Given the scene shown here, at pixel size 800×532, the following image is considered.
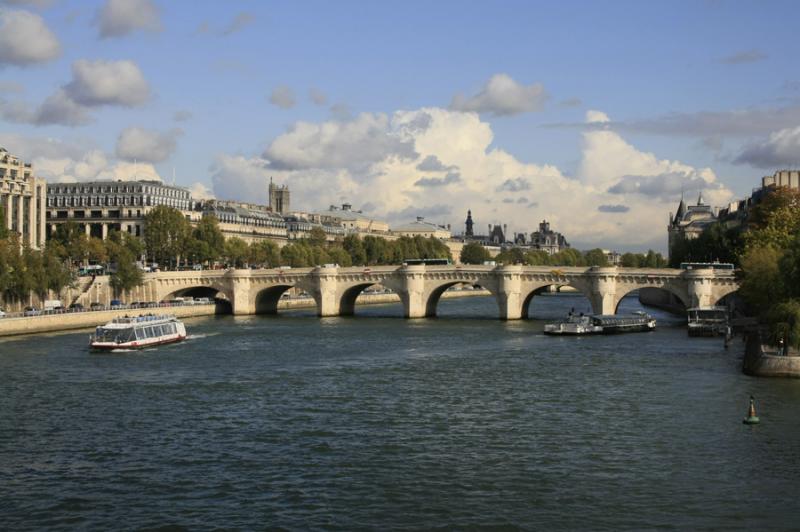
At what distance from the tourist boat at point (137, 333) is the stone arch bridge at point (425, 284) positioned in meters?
29.3

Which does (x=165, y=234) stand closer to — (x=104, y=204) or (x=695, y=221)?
(x=104, y=204)

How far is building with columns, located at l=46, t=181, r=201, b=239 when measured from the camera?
142250 mm

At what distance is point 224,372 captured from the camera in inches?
2072

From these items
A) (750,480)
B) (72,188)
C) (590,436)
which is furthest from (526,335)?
(72,188)

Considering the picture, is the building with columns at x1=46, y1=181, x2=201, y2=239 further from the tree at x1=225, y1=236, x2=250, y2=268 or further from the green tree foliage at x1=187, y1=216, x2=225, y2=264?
the green tree foliage at x1=187, y1=216, x2=225, y2=264

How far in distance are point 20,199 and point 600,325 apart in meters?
64.8

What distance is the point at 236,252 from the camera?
437ft

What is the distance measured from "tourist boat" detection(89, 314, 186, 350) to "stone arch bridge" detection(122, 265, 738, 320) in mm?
29280

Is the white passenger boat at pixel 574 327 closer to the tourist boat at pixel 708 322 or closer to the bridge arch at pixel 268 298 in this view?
the tourist boat at pixel 708 322

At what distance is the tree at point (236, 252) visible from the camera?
133 metres

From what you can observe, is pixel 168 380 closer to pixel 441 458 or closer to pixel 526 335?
pixel 441 458

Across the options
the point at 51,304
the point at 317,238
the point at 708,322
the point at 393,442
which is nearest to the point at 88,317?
the point at 51,304

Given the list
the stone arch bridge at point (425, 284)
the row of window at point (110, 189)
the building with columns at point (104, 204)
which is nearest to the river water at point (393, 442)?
the stone arch bridge at point (425, 284)

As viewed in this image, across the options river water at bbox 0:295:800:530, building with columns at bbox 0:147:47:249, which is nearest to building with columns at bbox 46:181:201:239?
building with columns at bbox 0:147:47:249
